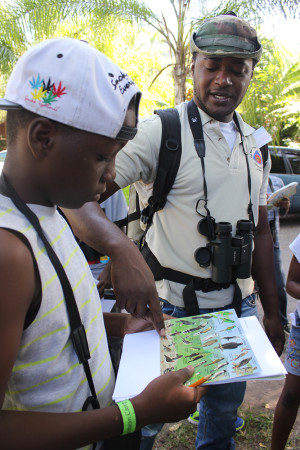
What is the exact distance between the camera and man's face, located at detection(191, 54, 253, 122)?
192 centimetres

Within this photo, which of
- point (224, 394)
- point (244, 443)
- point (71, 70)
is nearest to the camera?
point (71, 70)

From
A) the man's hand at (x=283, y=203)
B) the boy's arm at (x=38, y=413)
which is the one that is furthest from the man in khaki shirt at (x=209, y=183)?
the man's hand at (x=283, y=203)

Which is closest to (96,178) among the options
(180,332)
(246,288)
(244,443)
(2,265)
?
(2,265)

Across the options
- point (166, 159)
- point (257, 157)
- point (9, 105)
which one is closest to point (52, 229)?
point (9, 105)

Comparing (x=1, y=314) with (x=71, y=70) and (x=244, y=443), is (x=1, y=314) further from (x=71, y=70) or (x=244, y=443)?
(x=244, y=443)

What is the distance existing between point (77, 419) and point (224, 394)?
3.65 ft

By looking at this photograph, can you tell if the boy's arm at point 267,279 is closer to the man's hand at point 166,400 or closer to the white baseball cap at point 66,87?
the man's hand at point 166,400

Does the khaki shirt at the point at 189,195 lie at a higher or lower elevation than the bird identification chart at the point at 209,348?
higher

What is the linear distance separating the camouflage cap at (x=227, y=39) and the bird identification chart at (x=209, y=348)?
1.22 meters

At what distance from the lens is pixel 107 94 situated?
0.96 meters

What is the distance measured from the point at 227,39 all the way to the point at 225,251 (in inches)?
39.3

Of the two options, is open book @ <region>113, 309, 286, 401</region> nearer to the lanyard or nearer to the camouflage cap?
the lanyard

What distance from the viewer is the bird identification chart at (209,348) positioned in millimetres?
1265

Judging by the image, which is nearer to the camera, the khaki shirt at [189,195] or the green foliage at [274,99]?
the khaki shirt at [189,195]
